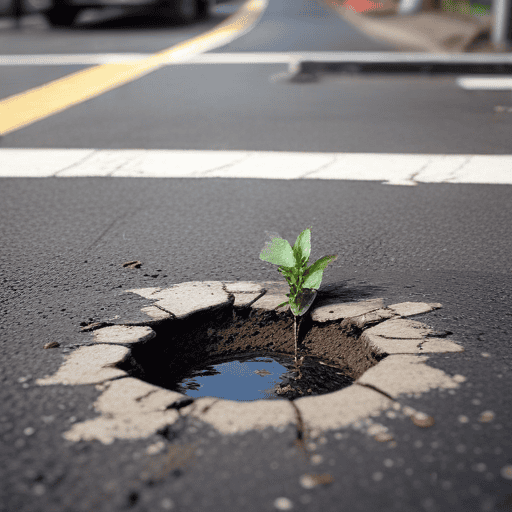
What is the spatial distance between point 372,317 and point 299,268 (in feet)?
0.86

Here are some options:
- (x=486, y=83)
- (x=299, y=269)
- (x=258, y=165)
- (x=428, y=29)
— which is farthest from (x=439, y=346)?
(x=428, y=29)

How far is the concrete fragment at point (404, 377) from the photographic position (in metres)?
1.52

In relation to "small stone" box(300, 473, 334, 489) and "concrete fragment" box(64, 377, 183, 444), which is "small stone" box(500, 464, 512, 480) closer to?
"small stone" box(300, 473, 334, 489)

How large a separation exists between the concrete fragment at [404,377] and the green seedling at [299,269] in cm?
36

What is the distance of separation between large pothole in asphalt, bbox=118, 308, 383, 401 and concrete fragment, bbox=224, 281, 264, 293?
0.10m

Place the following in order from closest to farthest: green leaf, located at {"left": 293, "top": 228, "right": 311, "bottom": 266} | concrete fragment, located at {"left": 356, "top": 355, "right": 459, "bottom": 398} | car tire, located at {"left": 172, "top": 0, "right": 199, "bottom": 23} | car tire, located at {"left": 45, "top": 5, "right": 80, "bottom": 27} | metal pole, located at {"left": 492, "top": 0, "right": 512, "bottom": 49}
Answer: concrete fragment, located at {"left": 356, "top": 355, "right": 459, "bottom": 398}
green leaf, located at {"left": 293, "top": 228, "right": 311, "bottom": 266}
metal pole, located at {"left": 492, "top": 0, "right": 512, "bottom": 49}
car tire, located at {"left": 172, "top": 0, "right": 199, "bottom": 23}
car tire, located at {"left": 45, "top": 5, "right": 80, "bottom": 27}

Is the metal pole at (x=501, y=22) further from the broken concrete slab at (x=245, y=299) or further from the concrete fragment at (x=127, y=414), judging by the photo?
the concrete fragment at (x=127, y=414)

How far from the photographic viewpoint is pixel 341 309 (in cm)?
196

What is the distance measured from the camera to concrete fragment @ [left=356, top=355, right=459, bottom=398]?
1524 mm

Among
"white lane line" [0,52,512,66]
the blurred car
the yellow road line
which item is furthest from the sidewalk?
the blurred car

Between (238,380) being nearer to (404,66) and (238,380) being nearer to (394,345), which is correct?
(394,345)

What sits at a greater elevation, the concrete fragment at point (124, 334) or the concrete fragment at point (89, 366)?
the concrete fragment at point (89, 366)

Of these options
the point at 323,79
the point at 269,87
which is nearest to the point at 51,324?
the point at 269,87

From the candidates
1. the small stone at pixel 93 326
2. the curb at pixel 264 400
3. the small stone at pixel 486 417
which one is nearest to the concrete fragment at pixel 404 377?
the curb at pixel 264 400
